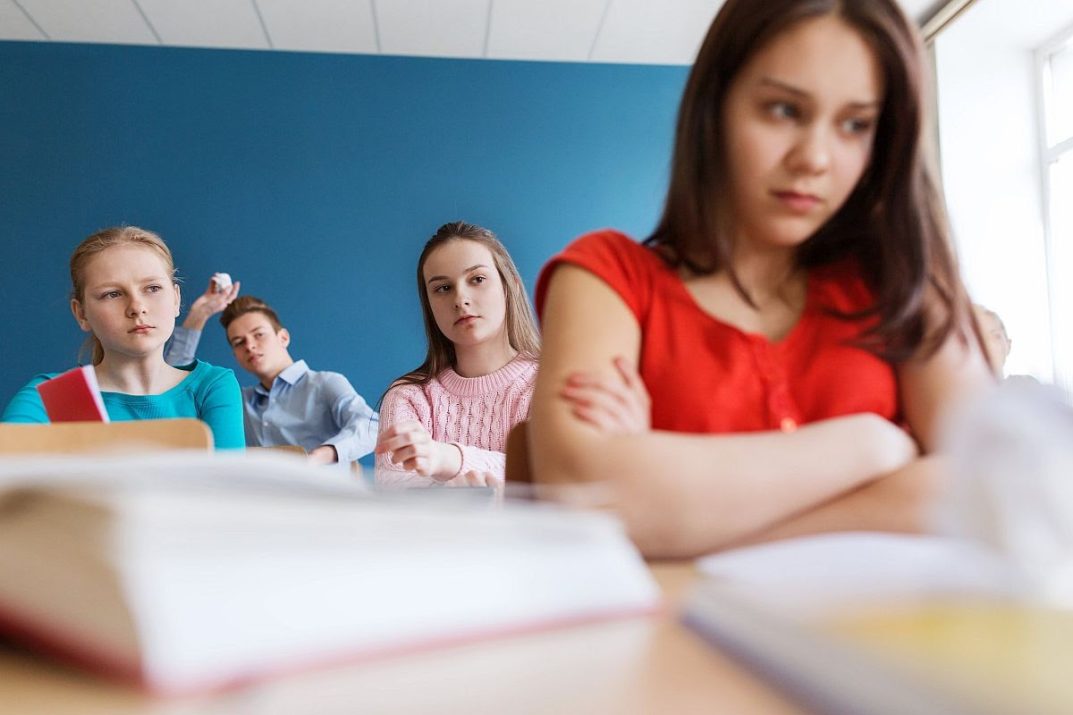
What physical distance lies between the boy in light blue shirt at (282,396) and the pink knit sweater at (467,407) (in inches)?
37.0

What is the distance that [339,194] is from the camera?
145 inches

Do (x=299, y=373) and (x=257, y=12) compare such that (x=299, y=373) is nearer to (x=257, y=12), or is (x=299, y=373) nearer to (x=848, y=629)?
(x=257, y=12)

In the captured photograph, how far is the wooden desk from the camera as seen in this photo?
0.19 metres

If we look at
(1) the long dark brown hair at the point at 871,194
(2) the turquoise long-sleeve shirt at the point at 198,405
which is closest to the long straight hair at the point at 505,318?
(2) the turquoise long-sleeve shirt at the point at 198,405

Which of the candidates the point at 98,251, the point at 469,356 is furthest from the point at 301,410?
the point at 469,356

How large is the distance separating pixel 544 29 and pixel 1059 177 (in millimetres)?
1966

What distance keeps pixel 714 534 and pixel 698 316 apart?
295 millimetres

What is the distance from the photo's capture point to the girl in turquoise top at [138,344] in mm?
1808

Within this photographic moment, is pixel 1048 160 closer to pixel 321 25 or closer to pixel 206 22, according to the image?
pixel 321 25

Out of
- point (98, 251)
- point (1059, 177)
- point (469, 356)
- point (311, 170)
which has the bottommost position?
point (469, 356)

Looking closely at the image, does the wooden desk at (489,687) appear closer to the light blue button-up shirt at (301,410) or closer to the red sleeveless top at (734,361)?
the red sleeveless top at (734,361)

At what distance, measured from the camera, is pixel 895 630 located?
19 centimetres

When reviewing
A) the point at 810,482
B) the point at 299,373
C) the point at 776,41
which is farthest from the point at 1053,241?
the point at 810,482

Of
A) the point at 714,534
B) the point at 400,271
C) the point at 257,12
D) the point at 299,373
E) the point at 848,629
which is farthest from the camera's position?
the point at 400,271
